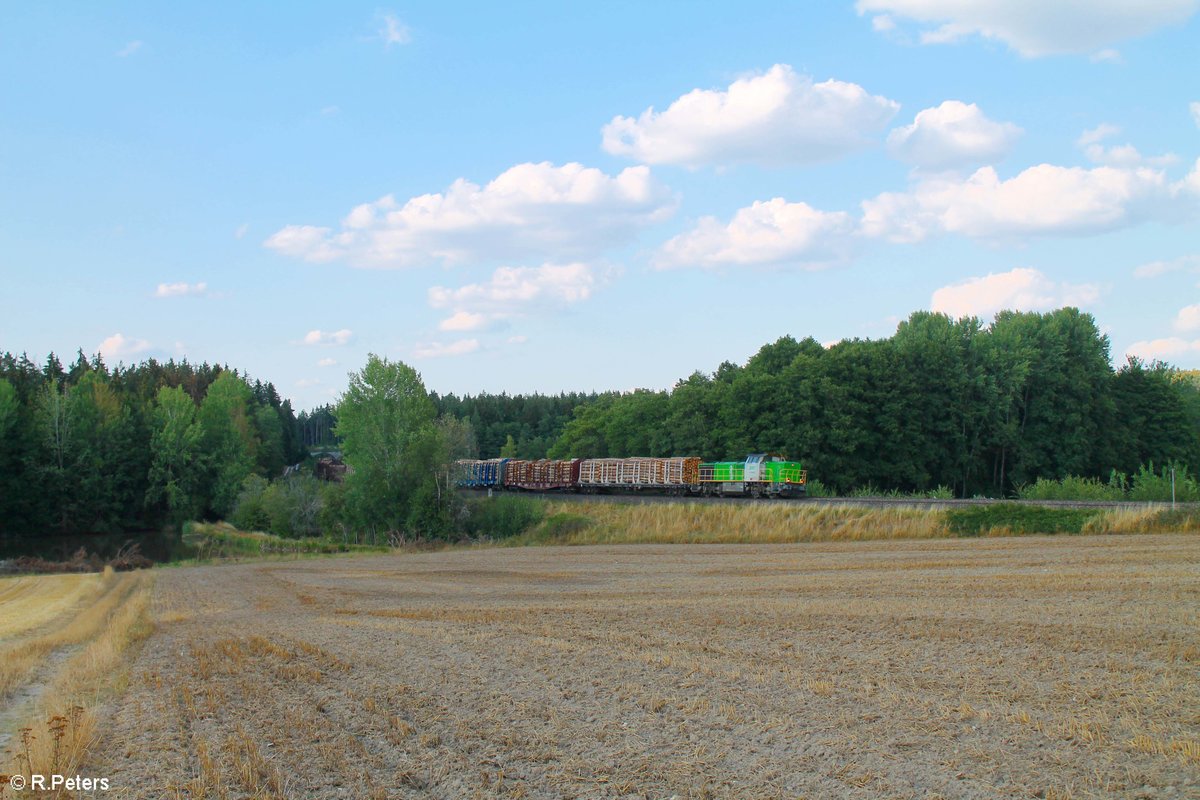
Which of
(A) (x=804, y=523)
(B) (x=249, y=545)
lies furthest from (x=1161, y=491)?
→ (B) (x=249, y=545)

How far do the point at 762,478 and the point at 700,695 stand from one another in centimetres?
4339

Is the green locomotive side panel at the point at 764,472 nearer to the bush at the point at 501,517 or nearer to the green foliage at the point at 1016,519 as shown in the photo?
the bush at the point at 501,517

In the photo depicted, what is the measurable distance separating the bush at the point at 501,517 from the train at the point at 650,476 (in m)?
3.18

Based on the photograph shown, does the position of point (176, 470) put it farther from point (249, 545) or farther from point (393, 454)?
point (393, 454)

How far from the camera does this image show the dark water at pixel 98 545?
63.0 metres

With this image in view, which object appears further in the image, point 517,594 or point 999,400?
point 999,400

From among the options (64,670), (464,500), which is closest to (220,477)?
(464,500)

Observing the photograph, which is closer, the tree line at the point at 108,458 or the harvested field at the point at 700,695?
the harvested field at the point at 700,695

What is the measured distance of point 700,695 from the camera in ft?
35.2

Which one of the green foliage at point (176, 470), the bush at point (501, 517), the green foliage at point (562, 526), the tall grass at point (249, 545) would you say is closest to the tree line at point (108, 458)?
the green foliage at point (176, 470)

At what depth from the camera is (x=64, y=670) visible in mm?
14703

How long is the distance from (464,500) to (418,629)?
1502 inches

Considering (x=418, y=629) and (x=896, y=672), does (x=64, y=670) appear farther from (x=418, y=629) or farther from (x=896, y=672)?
(x=896, y=672)

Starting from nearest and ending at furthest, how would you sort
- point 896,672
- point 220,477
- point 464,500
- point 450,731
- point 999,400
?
1. point 450,731
2. point 896,672
3. point 464,500
4. point 999,400
5. point 220,477
